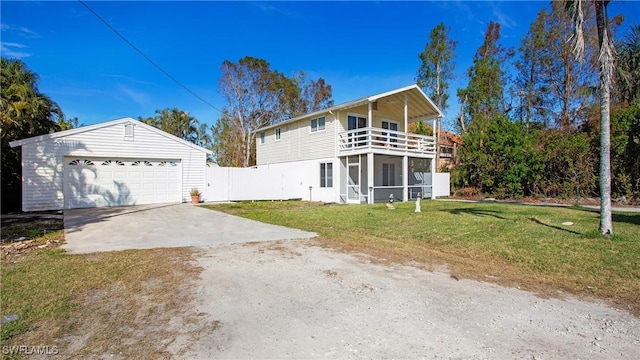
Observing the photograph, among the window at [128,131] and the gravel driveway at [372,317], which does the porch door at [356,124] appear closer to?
the window at [128,131]

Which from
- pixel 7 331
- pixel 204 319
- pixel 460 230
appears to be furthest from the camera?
pixel 460 230

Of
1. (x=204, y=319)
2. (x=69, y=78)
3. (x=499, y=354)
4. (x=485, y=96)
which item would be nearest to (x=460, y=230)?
(x=499, y=354)

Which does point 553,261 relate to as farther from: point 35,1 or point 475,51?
point 475,51

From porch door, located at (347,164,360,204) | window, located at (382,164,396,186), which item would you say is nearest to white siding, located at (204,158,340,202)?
porch door, located at (347,164,360,204)

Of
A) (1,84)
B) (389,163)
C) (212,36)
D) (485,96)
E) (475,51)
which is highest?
(475,51)

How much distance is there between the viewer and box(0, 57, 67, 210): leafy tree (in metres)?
14.5

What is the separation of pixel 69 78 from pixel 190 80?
7496mm

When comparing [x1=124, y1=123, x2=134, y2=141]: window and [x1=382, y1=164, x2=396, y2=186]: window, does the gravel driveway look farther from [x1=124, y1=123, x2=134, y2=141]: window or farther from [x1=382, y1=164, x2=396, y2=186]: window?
[x1=382, y1=164, x2=396, y2=186]: window

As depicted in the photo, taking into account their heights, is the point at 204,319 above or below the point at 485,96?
below

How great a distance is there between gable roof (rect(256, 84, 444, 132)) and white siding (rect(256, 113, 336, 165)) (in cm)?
58

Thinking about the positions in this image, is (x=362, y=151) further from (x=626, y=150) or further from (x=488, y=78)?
(x=488, y=78)

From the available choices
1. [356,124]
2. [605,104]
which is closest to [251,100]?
[356,124]

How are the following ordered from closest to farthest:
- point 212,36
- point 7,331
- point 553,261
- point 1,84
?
point 7,331 < point 553,261 < point 1,84 < point 212,36

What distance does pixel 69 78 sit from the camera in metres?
17.5
